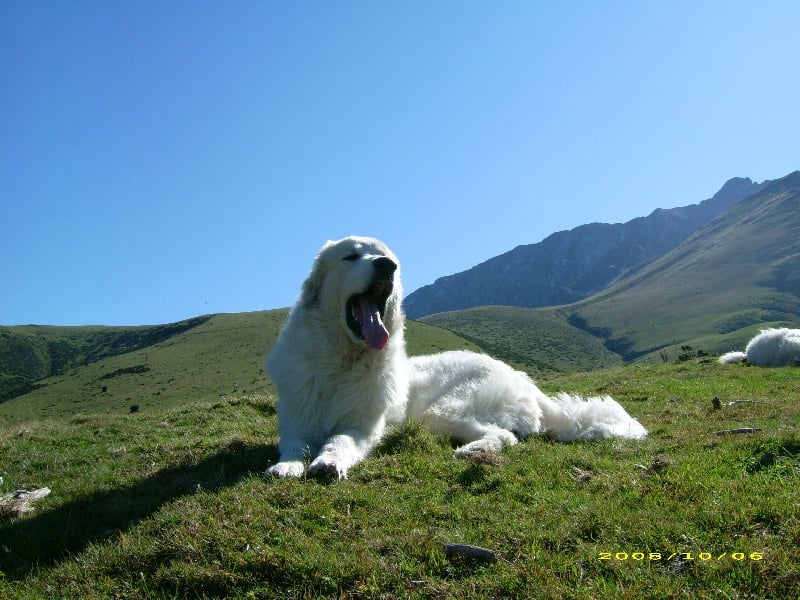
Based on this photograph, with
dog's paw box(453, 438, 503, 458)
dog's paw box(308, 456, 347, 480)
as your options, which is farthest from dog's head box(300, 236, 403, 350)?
dog's paw box(308, 456, 347, 480)

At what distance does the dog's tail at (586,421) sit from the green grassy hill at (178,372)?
51.4 m

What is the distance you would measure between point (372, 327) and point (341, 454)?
1737mm

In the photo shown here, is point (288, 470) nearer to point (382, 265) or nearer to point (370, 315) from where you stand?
point (370, 315)

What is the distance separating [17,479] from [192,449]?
216cm

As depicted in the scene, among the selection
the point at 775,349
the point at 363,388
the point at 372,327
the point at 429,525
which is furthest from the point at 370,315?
the point at 775,349

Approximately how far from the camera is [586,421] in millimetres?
8016

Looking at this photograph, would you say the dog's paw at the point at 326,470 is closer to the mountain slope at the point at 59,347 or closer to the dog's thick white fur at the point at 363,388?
the dog's thick white fur at the point at 363,388

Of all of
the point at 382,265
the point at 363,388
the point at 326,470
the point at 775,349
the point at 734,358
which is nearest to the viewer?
the point at 326,470

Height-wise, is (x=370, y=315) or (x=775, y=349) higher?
(x=370, y=315)

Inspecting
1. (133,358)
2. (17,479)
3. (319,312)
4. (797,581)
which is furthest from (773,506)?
(133,358)

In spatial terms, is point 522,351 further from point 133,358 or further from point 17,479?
point 17,479

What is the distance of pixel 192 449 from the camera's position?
7.86m

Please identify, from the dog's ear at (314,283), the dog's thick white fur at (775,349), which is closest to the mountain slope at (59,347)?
the dog's thick white fur at (775,349)

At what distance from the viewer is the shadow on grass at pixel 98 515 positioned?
4.43 m
